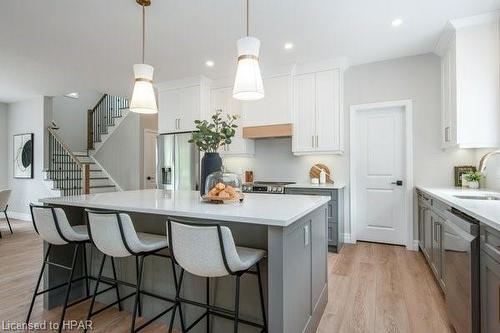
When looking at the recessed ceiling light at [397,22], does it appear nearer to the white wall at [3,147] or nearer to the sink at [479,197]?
the sink at [479,197]

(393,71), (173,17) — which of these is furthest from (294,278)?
(393,71)

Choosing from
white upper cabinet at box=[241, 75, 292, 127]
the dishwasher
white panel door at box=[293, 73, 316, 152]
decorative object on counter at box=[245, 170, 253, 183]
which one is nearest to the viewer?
the dishwasher

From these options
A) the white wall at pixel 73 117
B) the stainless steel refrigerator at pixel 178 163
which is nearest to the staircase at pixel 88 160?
the white wall at pixel 73 117

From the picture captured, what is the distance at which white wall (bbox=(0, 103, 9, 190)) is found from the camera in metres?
6.55

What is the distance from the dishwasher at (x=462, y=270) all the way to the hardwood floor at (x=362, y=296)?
0.35 meters

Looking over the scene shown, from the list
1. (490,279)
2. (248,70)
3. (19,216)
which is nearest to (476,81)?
(490,279)

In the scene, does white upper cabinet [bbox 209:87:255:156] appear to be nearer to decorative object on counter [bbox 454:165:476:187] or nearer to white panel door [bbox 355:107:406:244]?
white panel door [bbox 355:107:406:244]

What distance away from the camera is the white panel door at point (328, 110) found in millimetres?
3969

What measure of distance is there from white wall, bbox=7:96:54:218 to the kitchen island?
4659 mm

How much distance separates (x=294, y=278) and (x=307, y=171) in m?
3.01

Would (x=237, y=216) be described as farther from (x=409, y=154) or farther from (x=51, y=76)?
(x=51, y=76)

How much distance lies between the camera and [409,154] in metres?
3.80

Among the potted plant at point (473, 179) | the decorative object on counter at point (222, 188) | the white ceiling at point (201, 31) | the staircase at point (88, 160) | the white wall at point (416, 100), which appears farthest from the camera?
the staircase at point (88, 160)

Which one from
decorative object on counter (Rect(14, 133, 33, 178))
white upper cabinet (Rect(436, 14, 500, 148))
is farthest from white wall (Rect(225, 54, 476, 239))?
decorative object on counter (Rect(14, 133, 33, 178))
